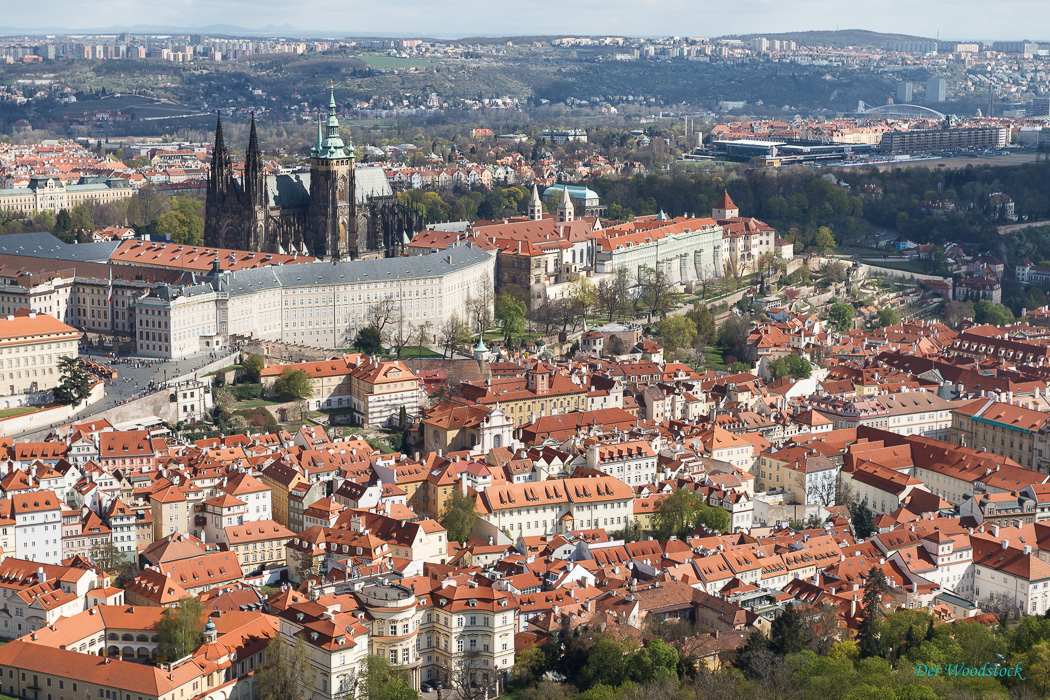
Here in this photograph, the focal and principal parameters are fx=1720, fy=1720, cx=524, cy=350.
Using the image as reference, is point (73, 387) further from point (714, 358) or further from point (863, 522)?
point (714, 358)

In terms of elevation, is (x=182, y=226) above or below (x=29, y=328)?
above

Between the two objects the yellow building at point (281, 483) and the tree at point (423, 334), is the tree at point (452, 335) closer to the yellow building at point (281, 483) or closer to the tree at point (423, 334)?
the tree at point (423, 334)

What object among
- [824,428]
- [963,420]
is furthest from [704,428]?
[963,420]

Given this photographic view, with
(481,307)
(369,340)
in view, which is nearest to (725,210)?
(481,307)

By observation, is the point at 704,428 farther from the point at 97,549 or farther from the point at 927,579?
the point at 97,549

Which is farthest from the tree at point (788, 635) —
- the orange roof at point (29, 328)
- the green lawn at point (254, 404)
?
the orange roof at point (29, 328)
